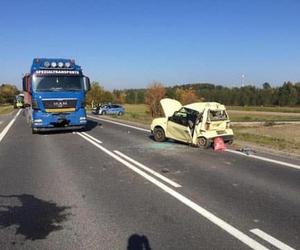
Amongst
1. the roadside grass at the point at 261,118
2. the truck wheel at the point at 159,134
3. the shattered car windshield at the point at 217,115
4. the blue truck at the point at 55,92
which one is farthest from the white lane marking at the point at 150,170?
the roadside grass at the point at 261,118

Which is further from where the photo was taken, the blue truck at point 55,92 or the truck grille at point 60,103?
the truck grille at point 60,103

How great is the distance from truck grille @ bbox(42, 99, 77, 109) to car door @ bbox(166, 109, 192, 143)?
22.5ft

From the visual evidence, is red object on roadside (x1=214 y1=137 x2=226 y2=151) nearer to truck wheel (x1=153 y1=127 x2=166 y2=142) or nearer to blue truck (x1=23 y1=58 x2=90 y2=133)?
truck wheel (x1=153 y1=127 x2=166 y2=142)

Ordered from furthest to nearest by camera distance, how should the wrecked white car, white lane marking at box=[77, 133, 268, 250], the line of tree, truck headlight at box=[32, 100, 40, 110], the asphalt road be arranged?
the line of tree < truck headlight at box=[32, 100, 40, 110] < the wrecked white car < the asphalt road < white lane marking at box=[77, 133, 268, 250]

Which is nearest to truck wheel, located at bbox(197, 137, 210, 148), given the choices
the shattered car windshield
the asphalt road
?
the shattered car windshield

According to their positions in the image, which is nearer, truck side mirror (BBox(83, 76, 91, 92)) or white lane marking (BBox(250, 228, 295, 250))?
white lane marking (BBox(250, 228, 295, 250))

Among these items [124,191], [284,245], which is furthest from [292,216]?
[124,191]

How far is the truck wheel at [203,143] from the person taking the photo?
15.6m

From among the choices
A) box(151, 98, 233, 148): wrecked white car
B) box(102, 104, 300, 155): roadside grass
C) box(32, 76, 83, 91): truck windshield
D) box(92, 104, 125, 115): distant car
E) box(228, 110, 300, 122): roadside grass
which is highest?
box(32, 76, 83, 91): truck windshield

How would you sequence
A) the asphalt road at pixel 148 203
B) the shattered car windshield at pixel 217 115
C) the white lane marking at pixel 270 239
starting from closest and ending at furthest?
the white lane marking at pixel 270 239
the asphalt road at pixel 148 203
the shattered car windshield at pixel 217 115

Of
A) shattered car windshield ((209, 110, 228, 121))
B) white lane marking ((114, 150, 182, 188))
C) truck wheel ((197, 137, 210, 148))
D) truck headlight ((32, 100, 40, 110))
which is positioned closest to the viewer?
white lane marking ((114, 150, 182, 188))

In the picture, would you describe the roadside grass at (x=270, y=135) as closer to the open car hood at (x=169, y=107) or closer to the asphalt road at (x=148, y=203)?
the open car hood at (x=169, y=107)

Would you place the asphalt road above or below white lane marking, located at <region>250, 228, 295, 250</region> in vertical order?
below

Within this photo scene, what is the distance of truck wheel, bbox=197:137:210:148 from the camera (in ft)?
51.2
